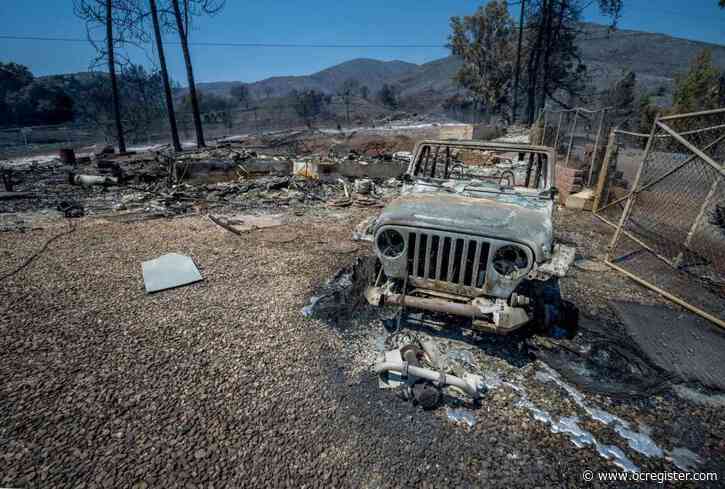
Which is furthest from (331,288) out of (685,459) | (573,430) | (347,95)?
(347,95)

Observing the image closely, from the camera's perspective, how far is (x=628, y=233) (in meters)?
6.17

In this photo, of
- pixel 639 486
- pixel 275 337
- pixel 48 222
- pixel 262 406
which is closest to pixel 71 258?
pixel 48 222

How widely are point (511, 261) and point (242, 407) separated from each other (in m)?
2.55

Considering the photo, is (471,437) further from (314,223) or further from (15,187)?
(15,187)

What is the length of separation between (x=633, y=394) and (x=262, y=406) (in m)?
3.01

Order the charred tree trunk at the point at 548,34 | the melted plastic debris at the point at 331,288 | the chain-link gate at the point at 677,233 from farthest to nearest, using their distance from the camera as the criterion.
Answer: the charred tree trunk at the point at 548,34, the chain-link gate at the point at 677,233, the melted plastic debris at the point at 331,288

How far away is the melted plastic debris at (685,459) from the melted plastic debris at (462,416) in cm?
126

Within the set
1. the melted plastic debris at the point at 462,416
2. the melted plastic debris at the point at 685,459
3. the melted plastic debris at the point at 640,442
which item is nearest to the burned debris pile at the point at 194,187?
the melted plastic debris at the point at 462,416

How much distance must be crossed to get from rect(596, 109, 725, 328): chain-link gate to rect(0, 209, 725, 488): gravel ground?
0.67m

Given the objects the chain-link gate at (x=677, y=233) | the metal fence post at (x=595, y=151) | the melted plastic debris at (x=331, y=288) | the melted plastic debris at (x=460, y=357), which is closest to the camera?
the melted plastic debris at (x=460, y=357)

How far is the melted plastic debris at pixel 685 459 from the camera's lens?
2.12m

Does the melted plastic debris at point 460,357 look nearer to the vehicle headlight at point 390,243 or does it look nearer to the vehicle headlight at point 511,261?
the vehicle headlight at point 511,261

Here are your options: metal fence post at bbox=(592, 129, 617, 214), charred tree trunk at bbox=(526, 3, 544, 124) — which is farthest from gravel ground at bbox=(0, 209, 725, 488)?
charred tree trunk at bbox=(526, 3, 544, 124)

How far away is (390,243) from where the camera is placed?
10.5 feet
